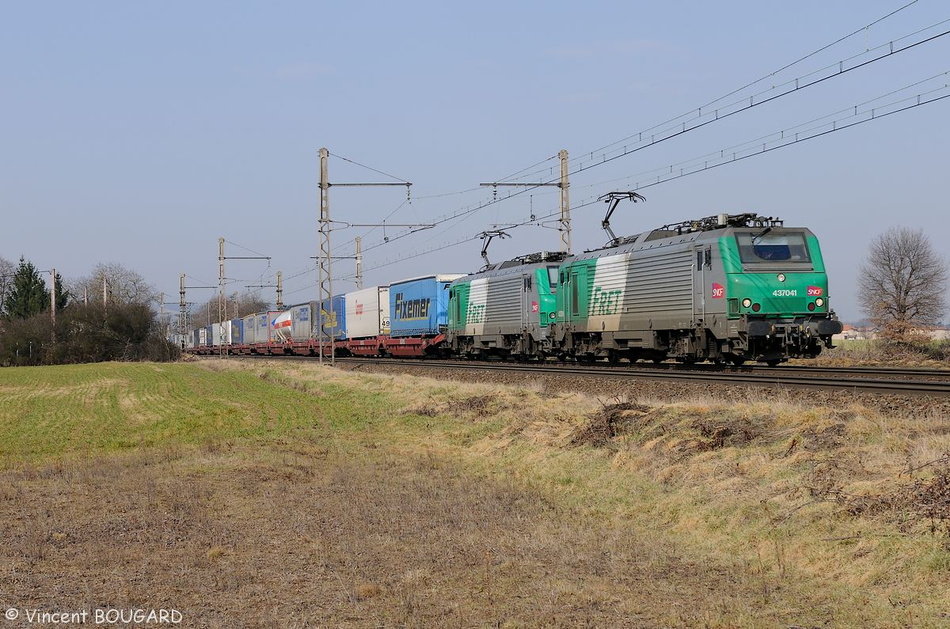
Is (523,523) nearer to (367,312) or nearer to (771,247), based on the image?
(771,247)

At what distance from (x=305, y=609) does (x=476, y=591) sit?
4.67ft

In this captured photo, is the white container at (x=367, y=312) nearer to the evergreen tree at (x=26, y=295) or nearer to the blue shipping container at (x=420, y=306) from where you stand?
the blue shipping container at (x=420, y=306)

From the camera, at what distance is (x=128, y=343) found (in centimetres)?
8181

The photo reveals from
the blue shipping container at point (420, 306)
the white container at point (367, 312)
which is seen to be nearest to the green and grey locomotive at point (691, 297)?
the blue shipping container at point (420, 306)

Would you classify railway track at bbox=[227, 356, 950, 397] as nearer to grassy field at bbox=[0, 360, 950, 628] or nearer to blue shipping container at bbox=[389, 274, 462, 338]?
grassy field at bbox=[0, 360, 950, 628]

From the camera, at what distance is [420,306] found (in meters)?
47.8

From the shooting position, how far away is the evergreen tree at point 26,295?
90.9 m

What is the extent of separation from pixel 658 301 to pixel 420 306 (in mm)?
23194

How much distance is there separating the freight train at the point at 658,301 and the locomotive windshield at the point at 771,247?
0.03m

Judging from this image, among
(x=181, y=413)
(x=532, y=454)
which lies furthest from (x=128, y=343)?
(x=532, y=454)

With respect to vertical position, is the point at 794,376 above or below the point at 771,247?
below

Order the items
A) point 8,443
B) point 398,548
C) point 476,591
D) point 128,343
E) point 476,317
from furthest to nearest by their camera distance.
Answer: point 128,343, point 476,317, point 8,443, point 398,548, point 476,591

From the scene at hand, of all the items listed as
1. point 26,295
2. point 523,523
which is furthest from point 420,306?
point 26,295

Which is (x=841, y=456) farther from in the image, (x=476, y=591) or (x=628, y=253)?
(x=628, y=253)
